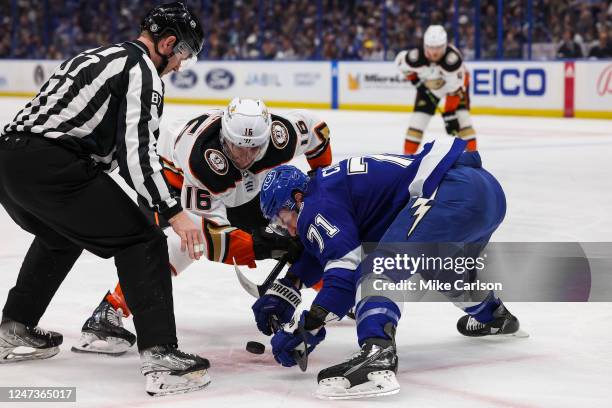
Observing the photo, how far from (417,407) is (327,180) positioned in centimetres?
82

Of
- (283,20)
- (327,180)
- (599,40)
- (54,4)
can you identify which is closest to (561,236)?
(327,180)

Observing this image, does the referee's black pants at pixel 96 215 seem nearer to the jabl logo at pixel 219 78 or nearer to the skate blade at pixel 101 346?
the skate blade at pixel 101 346

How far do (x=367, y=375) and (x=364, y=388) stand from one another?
5 centimetres

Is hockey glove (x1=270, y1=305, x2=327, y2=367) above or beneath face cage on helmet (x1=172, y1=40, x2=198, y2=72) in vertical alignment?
beneath

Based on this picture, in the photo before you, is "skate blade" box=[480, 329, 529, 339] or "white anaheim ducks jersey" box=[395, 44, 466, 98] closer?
"skate blade" box=[480, 329, 529, 339]

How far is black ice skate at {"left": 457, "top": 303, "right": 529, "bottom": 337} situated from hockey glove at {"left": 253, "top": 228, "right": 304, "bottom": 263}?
725 mm

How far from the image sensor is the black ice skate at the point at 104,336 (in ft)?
12.6

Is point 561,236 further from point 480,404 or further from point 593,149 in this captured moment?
point 593,149

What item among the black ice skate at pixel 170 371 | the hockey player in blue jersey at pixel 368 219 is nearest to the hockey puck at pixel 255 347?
the hockey player in blue jersey at pixel 368 219

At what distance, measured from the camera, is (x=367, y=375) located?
3.13 m

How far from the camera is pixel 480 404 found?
3.09 m

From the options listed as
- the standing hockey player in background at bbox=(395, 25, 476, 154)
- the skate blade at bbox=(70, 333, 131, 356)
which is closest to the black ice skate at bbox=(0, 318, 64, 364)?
the skate blade at bbox=(70, 333, 131, 356)

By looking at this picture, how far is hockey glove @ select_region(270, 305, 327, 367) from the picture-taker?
3326 millimetres

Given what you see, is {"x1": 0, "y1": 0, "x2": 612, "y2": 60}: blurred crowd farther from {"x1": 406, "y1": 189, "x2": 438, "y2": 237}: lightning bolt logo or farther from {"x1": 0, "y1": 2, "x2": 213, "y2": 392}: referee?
{"x1": 0, "y1": 2, "x2": 213, "y2": 392}: referee
